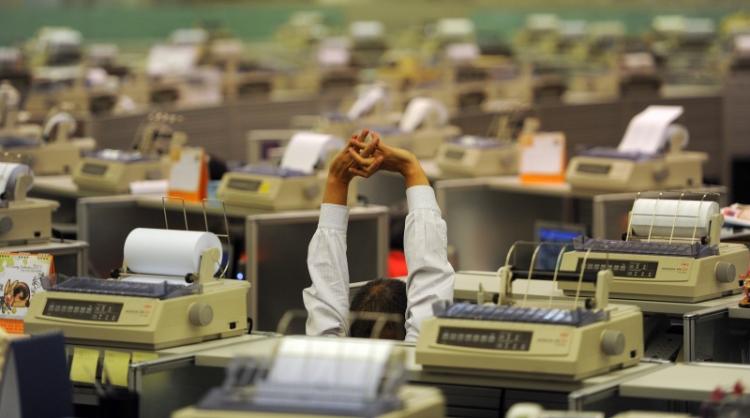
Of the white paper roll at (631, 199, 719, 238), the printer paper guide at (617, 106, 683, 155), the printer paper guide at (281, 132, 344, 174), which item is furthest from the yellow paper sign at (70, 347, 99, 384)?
the printer paper guide at (617, 106, 683, 155)

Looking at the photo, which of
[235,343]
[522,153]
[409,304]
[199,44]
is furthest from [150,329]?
[199,44]

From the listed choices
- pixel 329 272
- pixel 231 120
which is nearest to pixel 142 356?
pixel 329 272

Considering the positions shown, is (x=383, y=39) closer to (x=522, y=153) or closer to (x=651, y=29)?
(x=651, y=29)

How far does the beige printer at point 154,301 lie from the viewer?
12.4ft

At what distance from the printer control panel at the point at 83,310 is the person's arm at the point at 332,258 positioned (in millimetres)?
524

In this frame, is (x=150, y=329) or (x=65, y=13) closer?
(x=150, y=329)

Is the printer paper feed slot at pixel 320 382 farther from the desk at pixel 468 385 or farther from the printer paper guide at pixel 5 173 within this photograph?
the printer paper guide at pixel 5 173

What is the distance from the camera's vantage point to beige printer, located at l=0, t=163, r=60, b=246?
17.5 ft

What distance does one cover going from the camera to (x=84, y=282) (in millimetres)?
3938

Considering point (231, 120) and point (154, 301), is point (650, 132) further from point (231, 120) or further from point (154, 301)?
point (231, 120)

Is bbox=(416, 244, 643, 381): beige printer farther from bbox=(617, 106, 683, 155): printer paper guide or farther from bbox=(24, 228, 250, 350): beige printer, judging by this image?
bbox=(617, 106, 683, 155): printer paper guide

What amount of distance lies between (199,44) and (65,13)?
2551mm

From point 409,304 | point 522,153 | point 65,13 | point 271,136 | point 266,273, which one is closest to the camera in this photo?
point 409,304

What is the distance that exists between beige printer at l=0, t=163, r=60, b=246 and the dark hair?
1721 mm
